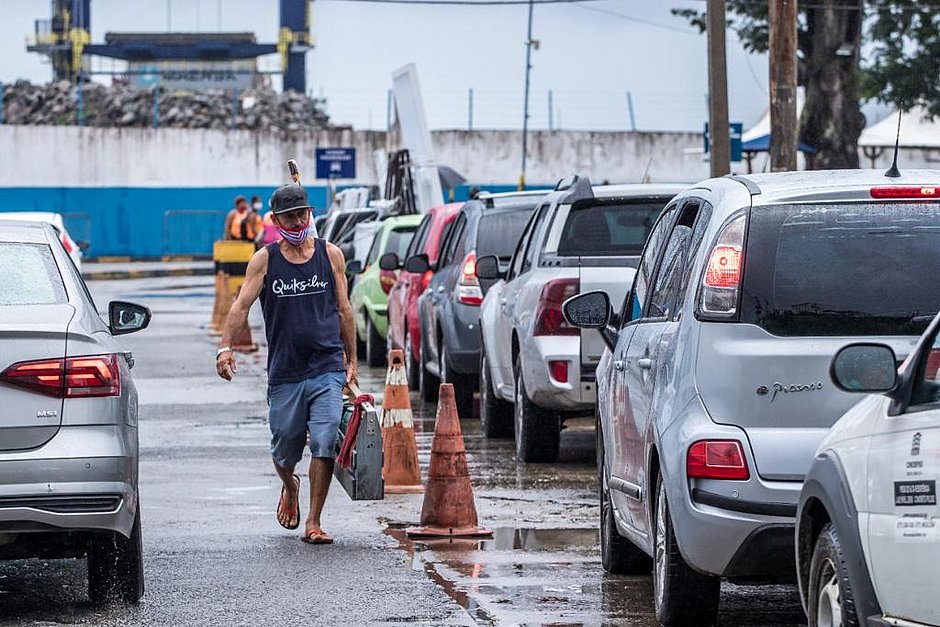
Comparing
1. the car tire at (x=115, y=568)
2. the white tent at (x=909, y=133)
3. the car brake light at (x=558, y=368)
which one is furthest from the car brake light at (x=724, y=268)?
the white tent at (x=909, y=133)

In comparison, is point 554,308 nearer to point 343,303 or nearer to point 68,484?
point 343,303

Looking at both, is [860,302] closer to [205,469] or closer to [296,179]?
[296,179]

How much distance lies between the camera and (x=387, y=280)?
21.9 metres

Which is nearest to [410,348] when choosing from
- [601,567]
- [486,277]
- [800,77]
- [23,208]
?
[486,277]

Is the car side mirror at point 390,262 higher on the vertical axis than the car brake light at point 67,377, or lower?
lower

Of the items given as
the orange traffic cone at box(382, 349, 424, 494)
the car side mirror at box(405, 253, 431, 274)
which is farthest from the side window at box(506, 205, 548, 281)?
the car side mirror at box(405, 253, 431, 274)

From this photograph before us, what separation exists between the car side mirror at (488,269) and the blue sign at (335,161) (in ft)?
109

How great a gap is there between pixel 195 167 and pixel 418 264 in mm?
44076

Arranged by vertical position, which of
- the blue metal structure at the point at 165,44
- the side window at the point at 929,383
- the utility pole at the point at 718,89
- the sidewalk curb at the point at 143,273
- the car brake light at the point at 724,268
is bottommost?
the sidewalk curb at the point at 143,273

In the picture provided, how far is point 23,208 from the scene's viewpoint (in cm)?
5950

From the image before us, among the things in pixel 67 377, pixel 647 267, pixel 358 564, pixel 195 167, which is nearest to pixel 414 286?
pixel 358 564

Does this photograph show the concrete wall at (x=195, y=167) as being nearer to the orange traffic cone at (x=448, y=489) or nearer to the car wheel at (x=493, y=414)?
the car wheel at (x=493, y=414)

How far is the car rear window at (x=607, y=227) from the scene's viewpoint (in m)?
12.6

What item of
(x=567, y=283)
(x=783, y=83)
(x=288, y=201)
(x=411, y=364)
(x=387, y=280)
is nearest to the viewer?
(x=288, y=201)
